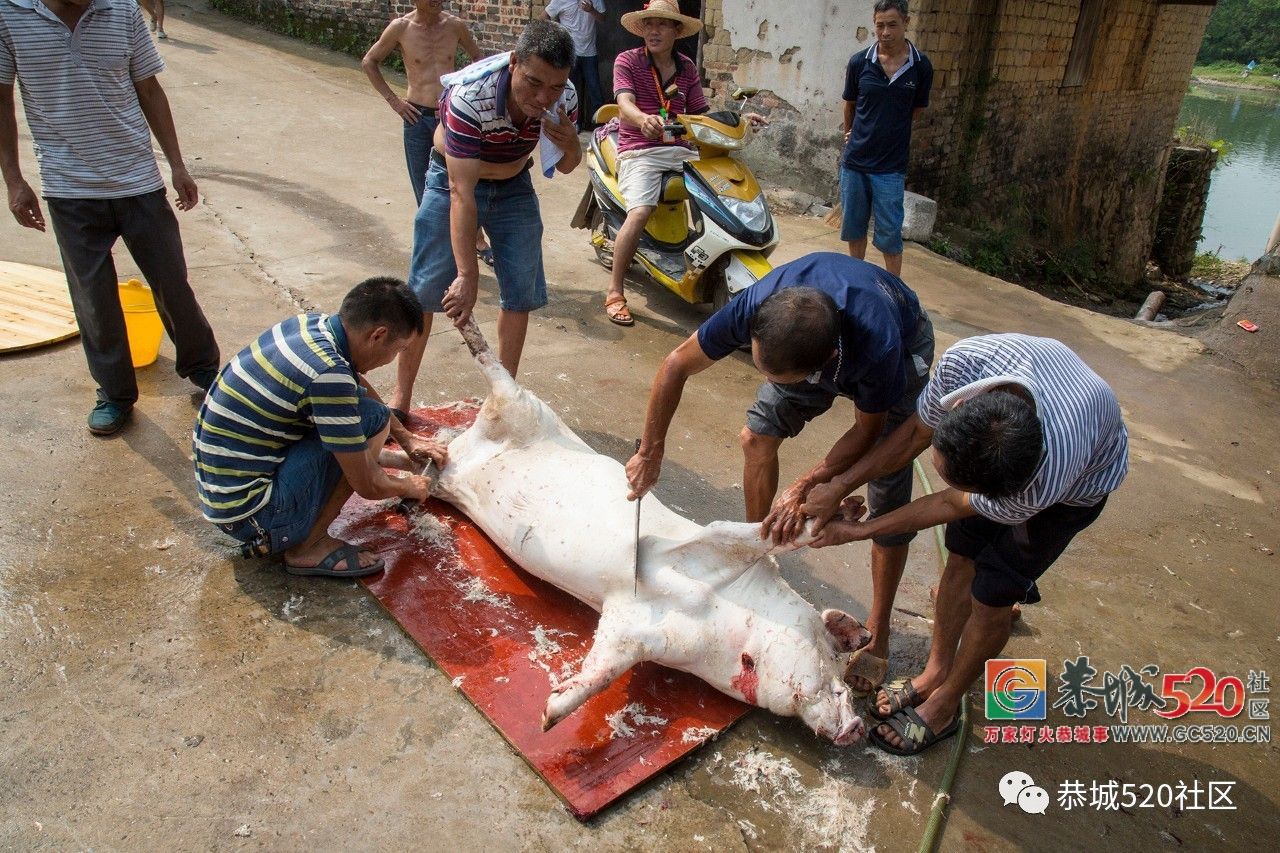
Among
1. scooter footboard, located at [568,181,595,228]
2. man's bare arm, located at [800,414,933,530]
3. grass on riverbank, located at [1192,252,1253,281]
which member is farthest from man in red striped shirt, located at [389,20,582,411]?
grass on riverbank, located at [1192,252,1253,281]

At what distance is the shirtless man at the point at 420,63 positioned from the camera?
4730 millimetres

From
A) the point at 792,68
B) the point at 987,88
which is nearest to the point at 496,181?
the point at 792,68

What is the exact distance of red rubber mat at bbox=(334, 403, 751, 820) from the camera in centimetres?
220

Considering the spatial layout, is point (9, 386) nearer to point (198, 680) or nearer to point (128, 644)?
point (128, 644)

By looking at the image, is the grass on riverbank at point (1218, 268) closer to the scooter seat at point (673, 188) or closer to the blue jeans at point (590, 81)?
the blue jeans at point (590, 81)

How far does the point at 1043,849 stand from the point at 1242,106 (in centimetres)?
3457

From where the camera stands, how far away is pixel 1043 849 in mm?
2139

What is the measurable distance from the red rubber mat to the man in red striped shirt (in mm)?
764

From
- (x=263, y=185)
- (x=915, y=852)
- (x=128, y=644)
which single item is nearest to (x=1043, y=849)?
(x=915, y=852)

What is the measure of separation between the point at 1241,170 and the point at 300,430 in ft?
86.0

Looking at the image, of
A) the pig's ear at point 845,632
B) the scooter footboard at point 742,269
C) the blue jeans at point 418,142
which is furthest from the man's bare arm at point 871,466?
the blue jeans at point 418,142

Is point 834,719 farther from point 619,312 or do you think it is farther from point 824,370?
point 619,312

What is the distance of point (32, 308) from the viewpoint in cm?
400

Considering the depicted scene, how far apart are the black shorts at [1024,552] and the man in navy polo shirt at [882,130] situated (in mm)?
3342
